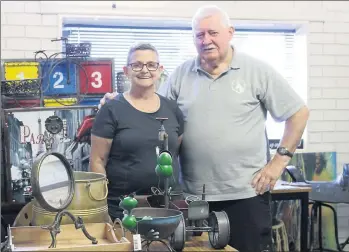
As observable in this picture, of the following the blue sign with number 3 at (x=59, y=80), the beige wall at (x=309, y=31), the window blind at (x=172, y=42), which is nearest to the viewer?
the blue sign with number 3 at (x=59, y=80)

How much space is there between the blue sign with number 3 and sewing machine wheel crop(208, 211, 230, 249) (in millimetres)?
1825

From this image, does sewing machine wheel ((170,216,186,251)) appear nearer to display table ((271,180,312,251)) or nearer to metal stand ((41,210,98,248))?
metal stand ((41,210,98,248))

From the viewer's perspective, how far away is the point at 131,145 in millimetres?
2082

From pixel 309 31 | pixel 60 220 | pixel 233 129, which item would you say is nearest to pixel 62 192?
pixel 60 220

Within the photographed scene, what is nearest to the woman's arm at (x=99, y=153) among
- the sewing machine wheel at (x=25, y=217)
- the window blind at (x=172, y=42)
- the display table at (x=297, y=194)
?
the sewing machine wheel at (x=25, y=217)

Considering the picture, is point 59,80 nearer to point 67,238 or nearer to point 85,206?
point 85,206

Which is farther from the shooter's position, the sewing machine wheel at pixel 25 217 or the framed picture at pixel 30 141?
the framed picture at pixel 30 141

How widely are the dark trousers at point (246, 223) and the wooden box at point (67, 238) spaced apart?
0.73 m

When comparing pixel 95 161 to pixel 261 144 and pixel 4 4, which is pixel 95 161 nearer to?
pixel 261 144

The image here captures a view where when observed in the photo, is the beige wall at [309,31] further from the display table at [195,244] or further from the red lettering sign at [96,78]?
the display table at [195,244]

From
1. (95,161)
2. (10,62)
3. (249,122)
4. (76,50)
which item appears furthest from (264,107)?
(10,62)

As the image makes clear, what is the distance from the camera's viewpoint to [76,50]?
3285 millimetres

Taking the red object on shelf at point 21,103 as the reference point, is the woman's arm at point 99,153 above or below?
below

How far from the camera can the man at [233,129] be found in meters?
2.21
